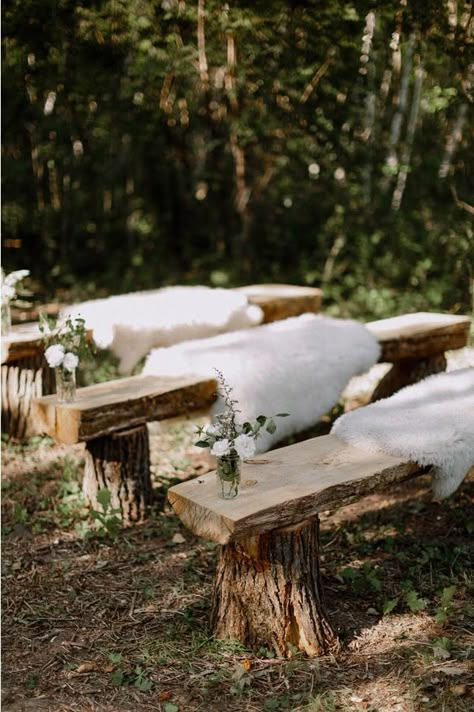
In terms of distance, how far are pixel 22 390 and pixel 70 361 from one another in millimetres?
1369

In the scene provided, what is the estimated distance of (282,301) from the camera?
5.64 metres

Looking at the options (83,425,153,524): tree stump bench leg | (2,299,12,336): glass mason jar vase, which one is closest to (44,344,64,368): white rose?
(83,425,153,524): tree stump bench leg

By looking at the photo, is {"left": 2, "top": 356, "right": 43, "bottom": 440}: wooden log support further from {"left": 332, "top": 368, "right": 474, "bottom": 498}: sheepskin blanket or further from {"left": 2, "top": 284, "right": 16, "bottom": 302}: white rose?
{"left": 332, "top": 368, "right": 474, "bottom": 498}: sheepskin blanket

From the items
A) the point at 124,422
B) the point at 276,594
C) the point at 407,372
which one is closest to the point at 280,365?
the point at 124,422

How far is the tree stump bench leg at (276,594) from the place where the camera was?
8.50ft

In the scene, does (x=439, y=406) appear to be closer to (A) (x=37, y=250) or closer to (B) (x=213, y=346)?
(B) (x=213, y=346)

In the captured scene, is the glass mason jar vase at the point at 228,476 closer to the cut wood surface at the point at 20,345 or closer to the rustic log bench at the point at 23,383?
the cut wood surface at the point at 20,345

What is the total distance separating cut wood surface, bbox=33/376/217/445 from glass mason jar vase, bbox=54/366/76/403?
3 centimetres

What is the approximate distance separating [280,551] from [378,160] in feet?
19.6

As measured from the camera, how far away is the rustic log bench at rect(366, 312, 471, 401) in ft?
15.7

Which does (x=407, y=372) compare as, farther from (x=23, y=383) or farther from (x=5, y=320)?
(x=5, y=320)

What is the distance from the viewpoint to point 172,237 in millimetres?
9438

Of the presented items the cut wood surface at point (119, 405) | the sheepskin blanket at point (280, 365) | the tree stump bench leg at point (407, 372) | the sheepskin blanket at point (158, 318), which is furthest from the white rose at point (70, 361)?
the tree stump bench leg at point (407, 372)

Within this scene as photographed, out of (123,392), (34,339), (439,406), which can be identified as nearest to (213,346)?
(123,392)
